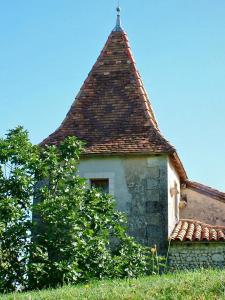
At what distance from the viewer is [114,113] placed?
647 inches

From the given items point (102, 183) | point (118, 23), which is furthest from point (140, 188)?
point (118, 23)

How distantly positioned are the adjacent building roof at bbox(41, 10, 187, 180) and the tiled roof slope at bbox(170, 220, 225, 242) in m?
1.95

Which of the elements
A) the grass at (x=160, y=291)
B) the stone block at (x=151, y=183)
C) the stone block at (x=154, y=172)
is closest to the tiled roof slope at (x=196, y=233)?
the stone block at (x=151, y=183)

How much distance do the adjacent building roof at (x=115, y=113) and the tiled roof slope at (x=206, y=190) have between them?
0.60m

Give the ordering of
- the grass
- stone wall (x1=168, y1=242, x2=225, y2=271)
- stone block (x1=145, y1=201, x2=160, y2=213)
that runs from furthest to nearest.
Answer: stone block (x1=145, y1=201, x2=160, y2=213)
stone wall (x1=168, y1=242, x2=225, y2=271)
the grass

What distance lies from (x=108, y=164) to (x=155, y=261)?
10.6 feet

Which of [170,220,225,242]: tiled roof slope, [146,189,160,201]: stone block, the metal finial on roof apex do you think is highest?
the metal finial on roof apex

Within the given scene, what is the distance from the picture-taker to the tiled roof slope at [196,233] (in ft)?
46.3

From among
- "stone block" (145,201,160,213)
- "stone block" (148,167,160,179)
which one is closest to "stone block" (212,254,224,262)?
"stone block" (145,201,160,213)

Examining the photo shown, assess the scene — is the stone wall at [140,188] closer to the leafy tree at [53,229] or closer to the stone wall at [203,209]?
the leafy tree at [53,229]

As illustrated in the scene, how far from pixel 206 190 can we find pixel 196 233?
4.00 m

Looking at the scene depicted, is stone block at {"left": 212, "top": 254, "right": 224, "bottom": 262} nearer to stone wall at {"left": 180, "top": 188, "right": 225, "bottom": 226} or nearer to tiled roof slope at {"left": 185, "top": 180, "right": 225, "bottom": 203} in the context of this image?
stone wall at {"left": 180, "top": 188, "right": 225, "bottom": 226}

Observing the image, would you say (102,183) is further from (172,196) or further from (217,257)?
(217,257)

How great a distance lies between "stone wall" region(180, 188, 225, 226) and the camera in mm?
17859
